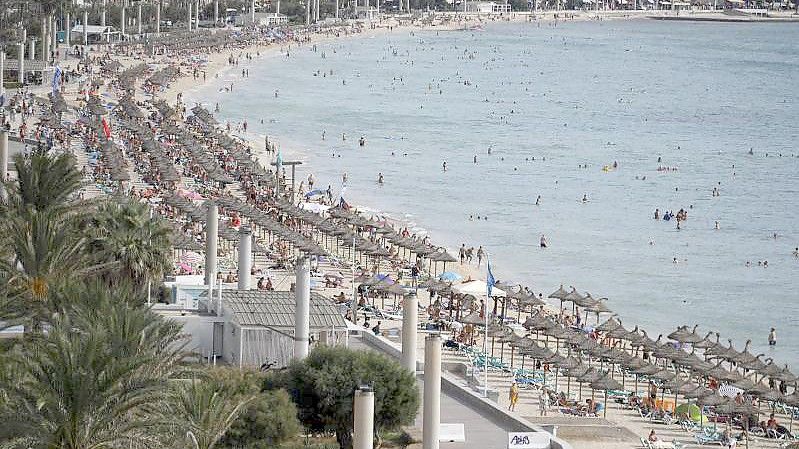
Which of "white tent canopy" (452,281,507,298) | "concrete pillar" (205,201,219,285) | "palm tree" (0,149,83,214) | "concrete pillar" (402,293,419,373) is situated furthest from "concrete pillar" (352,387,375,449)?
"white tent canopy" (452,281,507,298)

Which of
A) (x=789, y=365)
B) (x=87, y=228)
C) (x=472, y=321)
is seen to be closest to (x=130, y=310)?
(x=87, y=228)

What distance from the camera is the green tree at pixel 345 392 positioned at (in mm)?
19922

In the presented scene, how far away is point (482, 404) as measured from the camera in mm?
22094

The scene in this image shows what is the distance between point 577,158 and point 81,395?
56.9 metres

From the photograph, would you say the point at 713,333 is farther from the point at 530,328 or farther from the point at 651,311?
the point at 530,328

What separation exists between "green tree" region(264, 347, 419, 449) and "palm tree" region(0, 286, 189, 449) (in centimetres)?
480

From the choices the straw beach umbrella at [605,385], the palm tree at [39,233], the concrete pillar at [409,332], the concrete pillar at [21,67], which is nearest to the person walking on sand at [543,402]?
the straw beach umbrella at [605,385]

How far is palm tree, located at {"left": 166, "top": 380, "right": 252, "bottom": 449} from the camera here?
52.4 feet

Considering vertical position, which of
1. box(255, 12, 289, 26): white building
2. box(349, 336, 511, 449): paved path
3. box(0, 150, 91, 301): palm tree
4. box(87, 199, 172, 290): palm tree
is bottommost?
box(349, 336, 511, 449): paved path

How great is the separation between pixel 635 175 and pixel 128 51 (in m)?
41.8

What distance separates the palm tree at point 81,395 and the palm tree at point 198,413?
27.8 inches

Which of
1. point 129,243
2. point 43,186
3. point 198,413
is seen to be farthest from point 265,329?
point 198,413

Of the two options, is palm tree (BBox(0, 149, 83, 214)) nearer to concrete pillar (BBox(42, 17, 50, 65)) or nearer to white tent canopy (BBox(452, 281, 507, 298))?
white tent canopy (BBox(452, 281, 507, 298))

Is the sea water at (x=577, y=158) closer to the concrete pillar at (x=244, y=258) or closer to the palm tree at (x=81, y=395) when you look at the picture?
the concrete pillar at (x=244, y=258)
